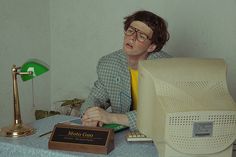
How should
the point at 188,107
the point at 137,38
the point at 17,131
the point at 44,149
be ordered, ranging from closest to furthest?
the point at 188,107
the point at 44,149
the point at 17,131
the point at 137,38

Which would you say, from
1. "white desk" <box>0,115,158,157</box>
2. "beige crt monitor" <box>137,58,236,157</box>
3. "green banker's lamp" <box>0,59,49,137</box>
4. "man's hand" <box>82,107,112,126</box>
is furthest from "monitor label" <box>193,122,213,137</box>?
"green banker's lamp" <box>0,59,49,137</box>

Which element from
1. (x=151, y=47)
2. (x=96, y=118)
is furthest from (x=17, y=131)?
(x=151, y=47)

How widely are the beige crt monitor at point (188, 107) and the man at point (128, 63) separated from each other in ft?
2.04

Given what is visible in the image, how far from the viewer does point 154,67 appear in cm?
106

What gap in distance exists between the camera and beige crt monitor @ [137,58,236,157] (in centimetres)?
95

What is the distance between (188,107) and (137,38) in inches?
31.7

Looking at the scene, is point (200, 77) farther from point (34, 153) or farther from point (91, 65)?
point (91, 65)

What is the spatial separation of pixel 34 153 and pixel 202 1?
161 cm

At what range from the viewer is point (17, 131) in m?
1.29

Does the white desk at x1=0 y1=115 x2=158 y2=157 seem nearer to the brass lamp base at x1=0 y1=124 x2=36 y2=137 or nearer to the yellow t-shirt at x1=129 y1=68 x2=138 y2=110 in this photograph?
the brass lamp base at x1=0 y1=124 x2=36 y2=137

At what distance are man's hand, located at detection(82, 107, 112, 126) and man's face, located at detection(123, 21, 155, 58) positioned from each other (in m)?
0.42

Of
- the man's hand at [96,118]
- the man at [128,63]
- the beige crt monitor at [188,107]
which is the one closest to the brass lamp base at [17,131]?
the man's hand at [96,118]

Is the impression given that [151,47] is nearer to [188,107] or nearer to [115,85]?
[115,85]

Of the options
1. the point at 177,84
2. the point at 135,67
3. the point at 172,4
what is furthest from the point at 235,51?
the point at 177,84
